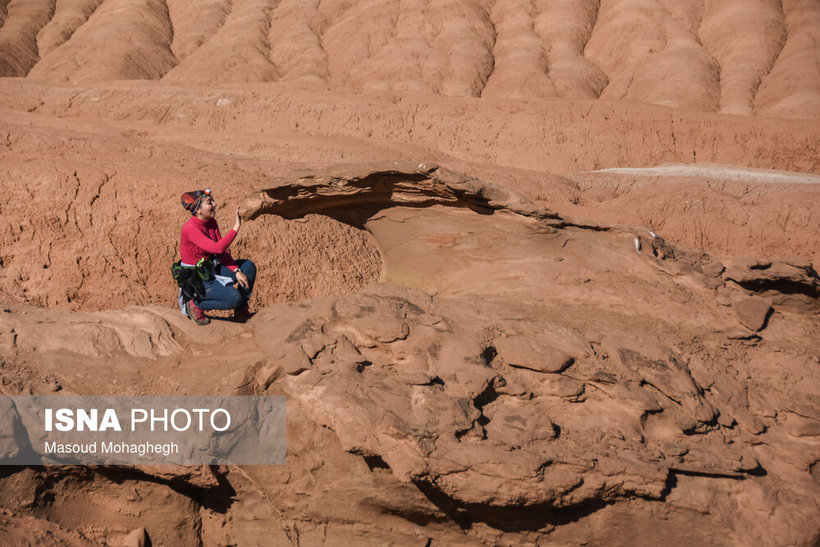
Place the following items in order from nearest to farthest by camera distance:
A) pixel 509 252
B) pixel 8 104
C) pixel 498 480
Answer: pixel 498 480 → pixel 509 252 → pixel 8 104

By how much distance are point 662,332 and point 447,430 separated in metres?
2.07

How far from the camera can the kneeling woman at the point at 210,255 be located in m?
5.12

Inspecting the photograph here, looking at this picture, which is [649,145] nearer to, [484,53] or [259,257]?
[259,257]

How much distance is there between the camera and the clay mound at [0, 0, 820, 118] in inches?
1231

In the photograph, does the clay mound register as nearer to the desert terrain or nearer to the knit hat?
the desert terrain

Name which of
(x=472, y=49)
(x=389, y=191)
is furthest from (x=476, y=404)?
(x=472, y=49)

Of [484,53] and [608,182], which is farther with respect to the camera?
[484,53]

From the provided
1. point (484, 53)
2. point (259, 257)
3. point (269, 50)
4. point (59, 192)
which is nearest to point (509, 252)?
point (259, 257)

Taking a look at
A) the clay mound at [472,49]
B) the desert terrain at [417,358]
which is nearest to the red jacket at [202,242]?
the desert terrain at [417,358]

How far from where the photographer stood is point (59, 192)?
8.59 meters

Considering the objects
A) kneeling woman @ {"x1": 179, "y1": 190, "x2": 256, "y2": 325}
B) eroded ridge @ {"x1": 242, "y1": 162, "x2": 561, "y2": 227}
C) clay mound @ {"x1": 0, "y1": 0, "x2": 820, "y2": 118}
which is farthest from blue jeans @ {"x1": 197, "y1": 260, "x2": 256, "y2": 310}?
clay mound @ {"x1": 0, "y1": 0, "x2": 820, "y2": 118}

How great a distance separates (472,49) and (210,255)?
98.5ft

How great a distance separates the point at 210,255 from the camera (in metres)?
5.36

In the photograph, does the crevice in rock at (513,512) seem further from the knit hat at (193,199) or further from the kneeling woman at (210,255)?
the knit hat at (193,199)
